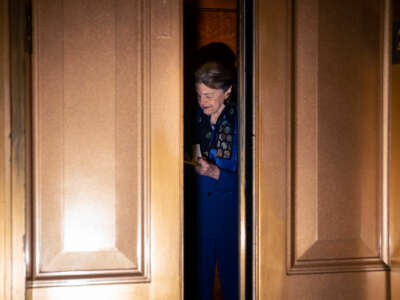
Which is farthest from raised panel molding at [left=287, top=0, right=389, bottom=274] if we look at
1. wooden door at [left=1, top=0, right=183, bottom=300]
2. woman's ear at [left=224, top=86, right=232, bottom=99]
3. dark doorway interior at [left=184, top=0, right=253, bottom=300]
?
wooden door at [left=1, top=0, right=183, bottom=300]

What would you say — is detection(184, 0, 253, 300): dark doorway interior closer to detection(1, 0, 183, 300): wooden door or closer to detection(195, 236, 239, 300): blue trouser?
detection(195, 236, 239, 300): blue trouser

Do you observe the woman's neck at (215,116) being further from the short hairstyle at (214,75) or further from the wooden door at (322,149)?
the wooden door at (322,149)

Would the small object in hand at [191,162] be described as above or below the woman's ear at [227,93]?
below

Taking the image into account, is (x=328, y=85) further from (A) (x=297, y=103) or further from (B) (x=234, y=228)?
(B) (x=234, y=228)

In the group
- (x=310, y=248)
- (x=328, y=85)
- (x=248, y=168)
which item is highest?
(x=328, y=85)

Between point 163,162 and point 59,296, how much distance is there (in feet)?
1.73

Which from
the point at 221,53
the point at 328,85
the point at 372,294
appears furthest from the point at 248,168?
the point at 372,294

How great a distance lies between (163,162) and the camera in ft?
4.80

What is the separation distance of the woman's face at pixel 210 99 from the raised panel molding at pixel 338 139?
12.5 inches

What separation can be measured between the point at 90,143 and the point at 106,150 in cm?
5

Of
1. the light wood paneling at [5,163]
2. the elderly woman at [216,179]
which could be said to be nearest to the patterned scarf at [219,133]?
the elderly woman at [216,179]

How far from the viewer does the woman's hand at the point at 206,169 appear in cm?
176

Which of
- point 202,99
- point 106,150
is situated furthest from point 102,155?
point 202,99

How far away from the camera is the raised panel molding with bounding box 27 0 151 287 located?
4.65ft
